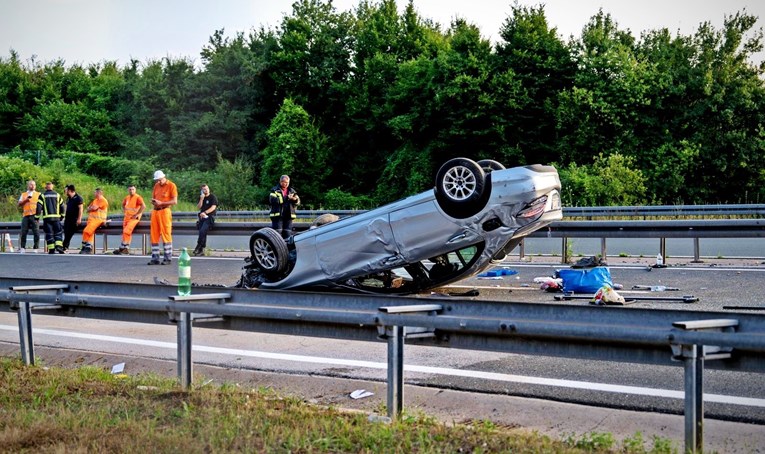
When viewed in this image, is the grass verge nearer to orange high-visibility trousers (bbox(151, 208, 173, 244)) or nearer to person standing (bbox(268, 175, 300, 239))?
person standing (bbox(268, 175, 300, 239))

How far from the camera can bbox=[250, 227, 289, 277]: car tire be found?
1108 cm

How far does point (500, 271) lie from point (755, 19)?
28962 millimetres

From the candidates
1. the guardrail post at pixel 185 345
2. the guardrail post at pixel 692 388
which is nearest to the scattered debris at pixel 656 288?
the guardrail post at pixel 185 345

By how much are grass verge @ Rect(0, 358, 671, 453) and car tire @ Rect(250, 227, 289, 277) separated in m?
4.39

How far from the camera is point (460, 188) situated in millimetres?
9906

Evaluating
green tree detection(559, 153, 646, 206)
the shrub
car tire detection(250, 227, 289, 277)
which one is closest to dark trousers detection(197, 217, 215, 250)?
car tire detection(250, 227, 289, 277)

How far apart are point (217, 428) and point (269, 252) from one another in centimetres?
581

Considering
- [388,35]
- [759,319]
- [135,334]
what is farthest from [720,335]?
[388,35]

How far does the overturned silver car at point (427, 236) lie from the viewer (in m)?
9.93

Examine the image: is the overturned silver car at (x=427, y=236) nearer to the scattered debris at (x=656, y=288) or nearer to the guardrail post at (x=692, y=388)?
the scattered debris at (x=656, y=288)

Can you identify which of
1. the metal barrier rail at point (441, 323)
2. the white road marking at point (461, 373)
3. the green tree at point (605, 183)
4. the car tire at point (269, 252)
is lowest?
the white road marking at point (461, 373)

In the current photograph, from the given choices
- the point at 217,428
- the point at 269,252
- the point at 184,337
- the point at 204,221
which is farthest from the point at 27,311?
the point at 204,221

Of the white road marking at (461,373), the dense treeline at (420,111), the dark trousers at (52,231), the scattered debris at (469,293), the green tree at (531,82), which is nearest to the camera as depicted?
the white road marking at (461,373)

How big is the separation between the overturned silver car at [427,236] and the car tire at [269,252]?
0.4 inches
